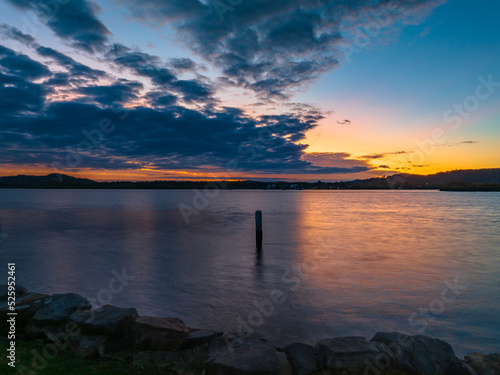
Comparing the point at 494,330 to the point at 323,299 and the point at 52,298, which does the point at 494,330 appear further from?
the point at 52,298

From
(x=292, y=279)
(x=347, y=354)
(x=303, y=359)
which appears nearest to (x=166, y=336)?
(x=303, y=359)

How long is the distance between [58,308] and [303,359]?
6.50 metres

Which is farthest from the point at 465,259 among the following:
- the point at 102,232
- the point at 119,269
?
the point at 102,232

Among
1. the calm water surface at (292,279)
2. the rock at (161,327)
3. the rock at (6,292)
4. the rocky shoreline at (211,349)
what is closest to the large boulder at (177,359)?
the rocky shoreline at (211,349)

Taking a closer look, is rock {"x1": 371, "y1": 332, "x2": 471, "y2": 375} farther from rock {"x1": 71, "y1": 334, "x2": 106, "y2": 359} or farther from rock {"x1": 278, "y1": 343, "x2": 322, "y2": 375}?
rock {"x1": 71, "y1": 334, "x2": 106, "y2": 359}

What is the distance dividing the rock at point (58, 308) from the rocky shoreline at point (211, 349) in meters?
0.02

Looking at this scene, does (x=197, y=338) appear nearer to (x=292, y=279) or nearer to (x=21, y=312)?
(x=21, y=312)

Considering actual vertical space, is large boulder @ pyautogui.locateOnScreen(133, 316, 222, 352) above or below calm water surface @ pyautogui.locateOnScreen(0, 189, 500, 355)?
above

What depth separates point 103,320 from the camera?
760cm

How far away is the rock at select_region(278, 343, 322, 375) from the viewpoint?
20.8 feet

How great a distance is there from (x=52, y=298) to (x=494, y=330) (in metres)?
13.4

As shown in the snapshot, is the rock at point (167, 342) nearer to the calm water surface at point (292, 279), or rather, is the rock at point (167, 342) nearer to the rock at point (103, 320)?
the rock at point (103, 320)

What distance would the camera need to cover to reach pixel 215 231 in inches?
1391

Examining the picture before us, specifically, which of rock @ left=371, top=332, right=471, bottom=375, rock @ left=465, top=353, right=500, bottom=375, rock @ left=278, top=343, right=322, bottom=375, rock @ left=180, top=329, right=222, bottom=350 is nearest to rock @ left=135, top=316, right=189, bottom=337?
rock @ left=180, top=329, right=222, bottom=350
